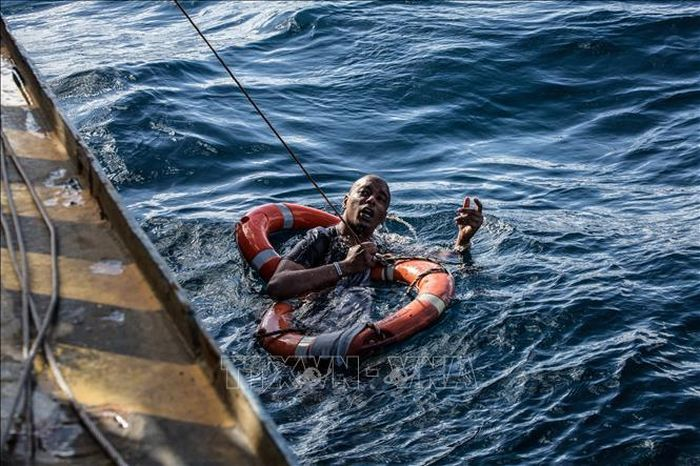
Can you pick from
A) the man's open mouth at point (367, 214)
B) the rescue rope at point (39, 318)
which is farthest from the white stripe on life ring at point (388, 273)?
the rescue rope at point (39, 318)

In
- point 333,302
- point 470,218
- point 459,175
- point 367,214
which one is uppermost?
point 367,214

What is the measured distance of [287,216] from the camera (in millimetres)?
9719

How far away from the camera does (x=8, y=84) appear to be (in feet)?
27.4

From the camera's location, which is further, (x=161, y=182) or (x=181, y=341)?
(x=161, y=182)

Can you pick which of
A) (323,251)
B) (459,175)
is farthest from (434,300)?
(459,175)

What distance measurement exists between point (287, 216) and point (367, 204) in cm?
118

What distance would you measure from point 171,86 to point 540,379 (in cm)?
858

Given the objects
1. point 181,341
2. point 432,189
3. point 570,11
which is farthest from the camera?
point 570,11

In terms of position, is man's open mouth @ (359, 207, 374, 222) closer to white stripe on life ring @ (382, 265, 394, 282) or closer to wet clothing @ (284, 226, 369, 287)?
wet clothing @ (284, 226, 369, 287)

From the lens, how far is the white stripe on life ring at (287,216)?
31.8 ft

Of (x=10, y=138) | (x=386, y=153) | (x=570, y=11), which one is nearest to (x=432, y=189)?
(x=386, y=153)

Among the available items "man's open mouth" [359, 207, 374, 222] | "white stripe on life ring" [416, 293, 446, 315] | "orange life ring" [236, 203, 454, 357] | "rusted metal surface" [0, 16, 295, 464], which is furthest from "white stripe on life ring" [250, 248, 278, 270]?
"rusted metal surface" [0, 16, 295, 464]

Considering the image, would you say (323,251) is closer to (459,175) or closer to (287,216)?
(287,216)

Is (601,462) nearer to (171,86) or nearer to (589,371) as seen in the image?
(589,371)
